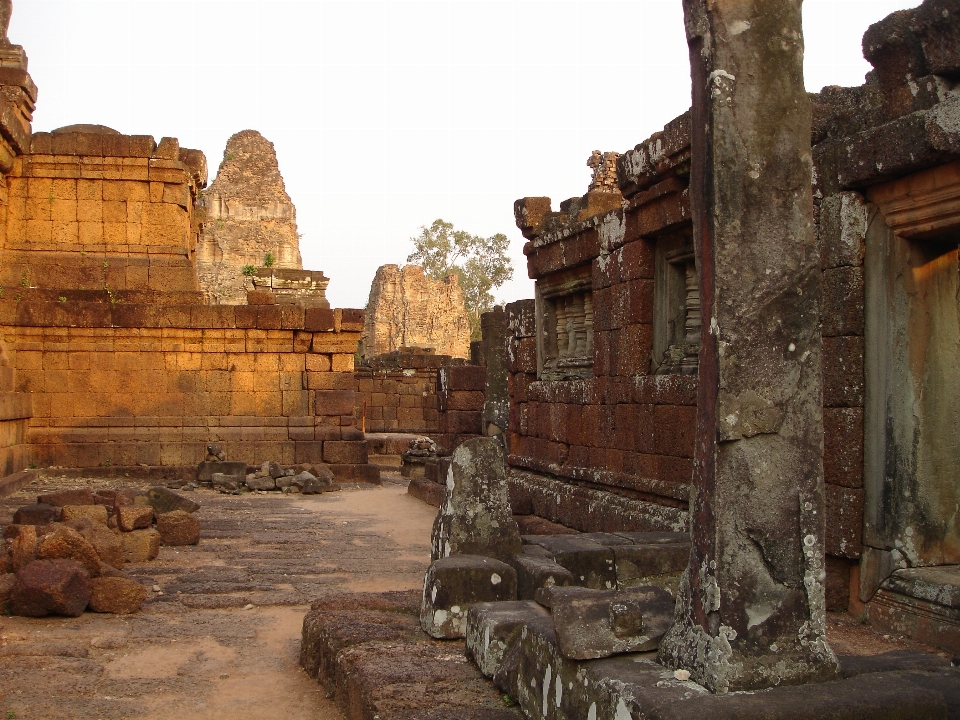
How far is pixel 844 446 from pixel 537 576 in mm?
1768

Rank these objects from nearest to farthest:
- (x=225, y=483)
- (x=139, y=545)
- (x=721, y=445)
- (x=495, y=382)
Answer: (x=721, y=445) → (x=139, y=545) → (x=495, y=382) → (x=225, y=483)

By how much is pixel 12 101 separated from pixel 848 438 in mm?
13991

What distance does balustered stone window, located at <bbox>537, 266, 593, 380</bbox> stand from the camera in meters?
8.69

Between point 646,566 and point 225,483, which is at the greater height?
point 646,566

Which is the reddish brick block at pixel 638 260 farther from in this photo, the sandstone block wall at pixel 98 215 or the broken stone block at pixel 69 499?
the sandstone block wall at pixel 98 215

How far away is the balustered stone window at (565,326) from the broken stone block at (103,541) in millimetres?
4141

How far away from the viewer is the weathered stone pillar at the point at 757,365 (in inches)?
109

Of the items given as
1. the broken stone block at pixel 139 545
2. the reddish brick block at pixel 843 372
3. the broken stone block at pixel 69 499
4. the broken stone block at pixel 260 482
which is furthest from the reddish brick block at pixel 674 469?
the broken stone block at pixel 260 482

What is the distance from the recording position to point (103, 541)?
6832 mm

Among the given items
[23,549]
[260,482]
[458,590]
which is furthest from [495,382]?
[458,590]

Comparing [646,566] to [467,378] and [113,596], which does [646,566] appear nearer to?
[113,596]

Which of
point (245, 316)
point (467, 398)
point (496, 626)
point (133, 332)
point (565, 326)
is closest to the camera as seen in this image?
point (496, 626)

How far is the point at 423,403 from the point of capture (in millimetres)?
25641

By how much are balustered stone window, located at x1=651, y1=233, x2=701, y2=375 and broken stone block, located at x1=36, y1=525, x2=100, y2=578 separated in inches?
164
